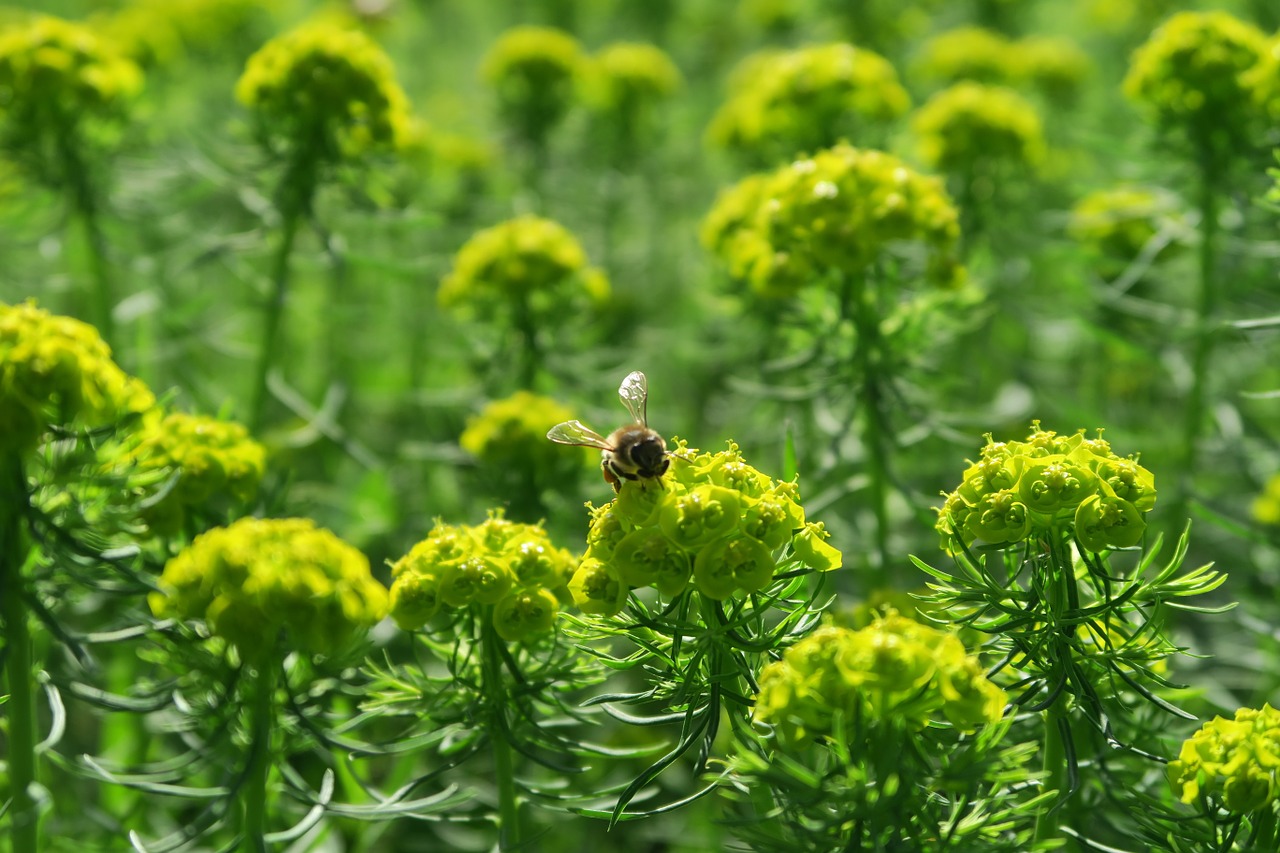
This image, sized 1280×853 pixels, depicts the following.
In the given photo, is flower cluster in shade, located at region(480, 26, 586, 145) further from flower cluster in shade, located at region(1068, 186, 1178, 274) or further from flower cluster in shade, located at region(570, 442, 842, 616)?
flower cluster in shade, located at region(570, 442, 842, 616)

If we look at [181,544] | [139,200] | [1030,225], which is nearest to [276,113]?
[139,200]

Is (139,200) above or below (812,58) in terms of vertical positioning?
below

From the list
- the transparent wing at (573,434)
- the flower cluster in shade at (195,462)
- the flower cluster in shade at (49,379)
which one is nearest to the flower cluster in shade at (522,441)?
the flower cluster in shade at (195,462)

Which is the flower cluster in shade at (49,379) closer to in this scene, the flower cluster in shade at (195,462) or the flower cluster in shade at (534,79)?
the flower cluster in shade at (195,462)

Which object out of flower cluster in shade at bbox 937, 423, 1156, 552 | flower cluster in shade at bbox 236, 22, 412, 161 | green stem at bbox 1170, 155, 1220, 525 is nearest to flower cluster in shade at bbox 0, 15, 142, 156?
flower cluster in shade at bbox 236, 22, 412, 161

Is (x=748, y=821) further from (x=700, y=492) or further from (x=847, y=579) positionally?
(x=847, y=579)

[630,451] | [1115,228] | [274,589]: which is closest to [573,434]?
[630,451]

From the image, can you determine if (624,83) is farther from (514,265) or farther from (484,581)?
(484,581)
